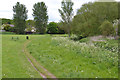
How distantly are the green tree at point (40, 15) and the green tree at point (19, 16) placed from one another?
19.5 feet

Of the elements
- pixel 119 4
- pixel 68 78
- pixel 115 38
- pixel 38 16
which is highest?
pixel 38 16

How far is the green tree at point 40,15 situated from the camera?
63.2m

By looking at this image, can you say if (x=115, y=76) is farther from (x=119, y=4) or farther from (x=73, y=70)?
(x=119, y=4)

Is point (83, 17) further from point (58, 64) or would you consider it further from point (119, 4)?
point (58, 64)

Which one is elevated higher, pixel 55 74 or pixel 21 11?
pixel 21 11

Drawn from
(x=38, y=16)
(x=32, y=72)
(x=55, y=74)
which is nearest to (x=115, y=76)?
(x=55, y=74)

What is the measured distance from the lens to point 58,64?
43.1ft

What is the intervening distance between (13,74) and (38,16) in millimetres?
56140

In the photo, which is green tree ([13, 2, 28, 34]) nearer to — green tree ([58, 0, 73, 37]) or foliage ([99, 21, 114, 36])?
green tree ([58, 0, 73, 37])

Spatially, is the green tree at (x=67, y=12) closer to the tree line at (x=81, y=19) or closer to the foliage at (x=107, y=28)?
the tree line at (x=81, y=19)

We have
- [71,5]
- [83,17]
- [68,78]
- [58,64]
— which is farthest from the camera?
[71,5]

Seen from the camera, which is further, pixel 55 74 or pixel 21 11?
pixel 21 11

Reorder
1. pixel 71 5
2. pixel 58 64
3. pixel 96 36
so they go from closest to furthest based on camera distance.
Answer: pixel 58 64, pixel 96 36, pixel 71 5

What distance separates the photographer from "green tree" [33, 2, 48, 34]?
63.2 metres
